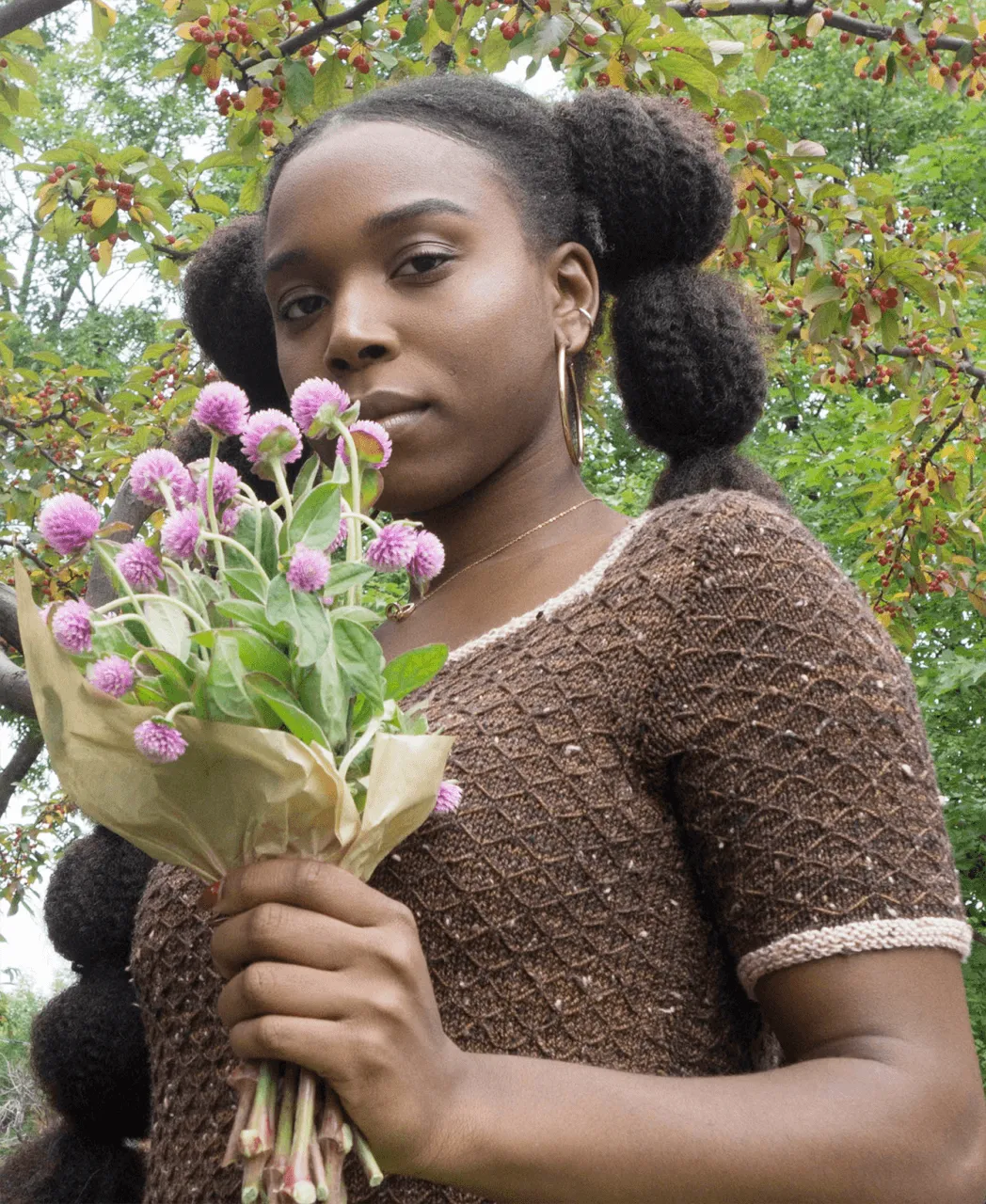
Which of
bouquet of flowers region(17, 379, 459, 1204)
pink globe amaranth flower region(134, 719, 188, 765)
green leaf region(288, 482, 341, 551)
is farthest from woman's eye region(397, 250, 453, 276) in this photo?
pink globe amaranth flower region(134, 719, 188, 765)

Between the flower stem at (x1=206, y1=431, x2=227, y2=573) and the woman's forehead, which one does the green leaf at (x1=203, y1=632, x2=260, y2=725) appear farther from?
the woman's forehead

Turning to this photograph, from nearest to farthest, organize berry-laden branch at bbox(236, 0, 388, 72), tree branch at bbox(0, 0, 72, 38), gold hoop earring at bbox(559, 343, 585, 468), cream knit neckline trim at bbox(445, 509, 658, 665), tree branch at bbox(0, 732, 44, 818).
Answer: cream knit neckline trim at bbox(445, 509, 658, 665) < gold hoop earring at bbox(559, 343, 585, 468) < tree branch at bbox(0, 0, 72, 38) < berry-laden branch at bbox(236, 0, 388, 72) < tree branch at bbox(0, 732, 44, 818)

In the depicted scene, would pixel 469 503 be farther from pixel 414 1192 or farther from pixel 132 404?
pixel 132 404

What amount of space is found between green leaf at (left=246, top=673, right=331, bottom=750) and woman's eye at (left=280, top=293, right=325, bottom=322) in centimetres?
81

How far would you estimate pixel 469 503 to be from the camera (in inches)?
79.4

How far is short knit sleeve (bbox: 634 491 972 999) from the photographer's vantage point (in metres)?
1.41

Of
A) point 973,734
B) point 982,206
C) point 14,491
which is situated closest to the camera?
point 14,491

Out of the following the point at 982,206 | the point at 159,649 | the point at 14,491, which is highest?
the point at 982,206

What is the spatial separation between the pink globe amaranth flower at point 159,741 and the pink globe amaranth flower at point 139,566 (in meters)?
0.18

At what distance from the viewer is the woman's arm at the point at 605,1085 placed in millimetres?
1186

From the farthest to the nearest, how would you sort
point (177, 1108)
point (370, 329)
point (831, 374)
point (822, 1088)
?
1. point (831, 374)
2. point (370, 329)
3. point (177, 1108)
4. point (822, 1088)

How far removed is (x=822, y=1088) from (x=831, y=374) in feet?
13.2

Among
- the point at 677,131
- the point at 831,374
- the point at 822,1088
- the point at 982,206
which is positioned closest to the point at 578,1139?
the point at 822,1088

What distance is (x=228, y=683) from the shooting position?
1222 mm
